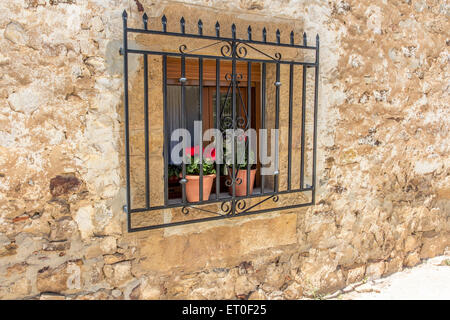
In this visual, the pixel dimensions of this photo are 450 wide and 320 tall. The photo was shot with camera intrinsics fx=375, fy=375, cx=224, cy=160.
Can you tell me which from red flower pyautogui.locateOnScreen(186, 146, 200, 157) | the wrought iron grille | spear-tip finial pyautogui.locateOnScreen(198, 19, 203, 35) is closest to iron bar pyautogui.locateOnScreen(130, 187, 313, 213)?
the wrought iron grille

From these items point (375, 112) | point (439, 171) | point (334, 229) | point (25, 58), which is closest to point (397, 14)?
point (375, 112)

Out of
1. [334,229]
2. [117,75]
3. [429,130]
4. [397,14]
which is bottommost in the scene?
[334,229]

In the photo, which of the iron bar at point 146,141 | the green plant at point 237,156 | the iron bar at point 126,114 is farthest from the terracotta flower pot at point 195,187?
the iron bar at point 126,114

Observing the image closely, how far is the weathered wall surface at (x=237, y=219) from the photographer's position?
1.91 m

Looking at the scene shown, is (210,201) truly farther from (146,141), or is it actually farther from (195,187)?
(146,141)

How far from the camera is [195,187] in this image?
2301 mm

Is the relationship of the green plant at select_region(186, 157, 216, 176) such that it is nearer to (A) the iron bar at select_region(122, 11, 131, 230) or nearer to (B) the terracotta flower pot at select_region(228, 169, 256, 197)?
(B) the terracotta flower pot at select_region(228, 169, 256, 197)

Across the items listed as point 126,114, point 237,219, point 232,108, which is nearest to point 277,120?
point 232,108

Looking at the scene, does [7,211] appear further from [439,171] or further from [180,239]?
[439,171]

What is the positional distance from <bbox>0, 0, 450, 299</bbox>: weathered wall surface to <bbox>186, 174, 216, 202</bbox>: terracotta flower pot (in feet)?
0.72

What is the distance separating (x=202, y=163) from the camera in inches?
88.2

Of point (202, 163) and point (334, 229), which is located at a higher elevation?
point (202, 163)

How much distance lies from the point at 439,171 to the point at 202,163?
2332 mm

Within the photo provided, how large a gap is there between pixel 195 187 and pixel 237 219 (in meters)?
0.39
